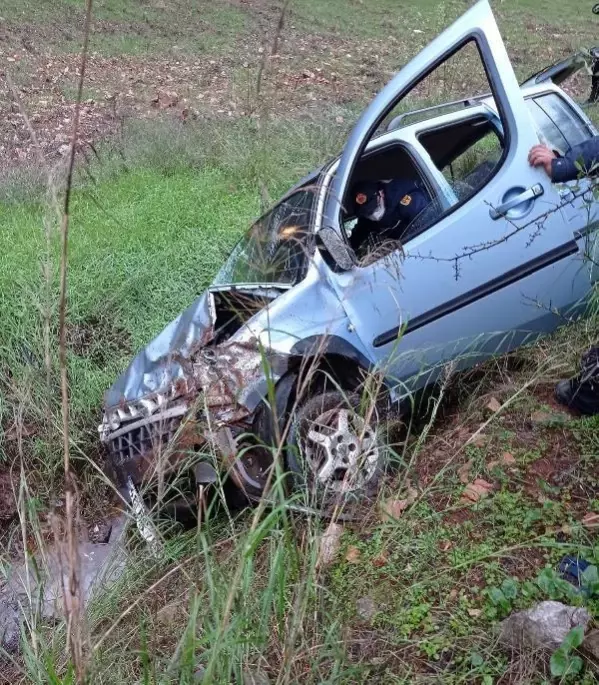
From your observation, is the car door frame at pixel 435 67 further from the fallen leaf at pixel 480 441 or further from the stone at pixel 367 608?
the stone at pixel 367 608

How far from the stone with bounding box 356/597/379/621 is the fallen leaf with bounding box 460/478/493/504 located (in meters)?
0.63

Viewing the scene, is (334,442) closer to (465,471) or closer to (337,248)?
(465,471)

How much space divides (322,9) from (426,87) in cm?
867

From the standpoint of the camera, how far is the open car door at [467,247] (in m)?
3.46

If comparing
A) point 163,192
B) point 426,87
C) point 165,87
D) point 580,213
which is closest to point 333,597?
point 580,213

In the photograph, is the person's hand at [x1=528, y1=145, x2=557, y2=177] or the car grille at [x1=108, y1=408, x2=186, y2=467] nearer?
the car grille at [x1=108, y1=408, x2=186, y2=467]

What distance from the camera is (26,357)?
4.45 m

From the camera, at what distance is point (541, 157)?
351 cm

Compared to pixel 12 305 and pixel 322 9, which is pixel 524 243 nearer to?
pixel 12 305

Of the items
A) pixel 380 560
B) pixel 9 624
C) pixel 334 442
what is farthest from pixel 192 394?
pixel 9 624

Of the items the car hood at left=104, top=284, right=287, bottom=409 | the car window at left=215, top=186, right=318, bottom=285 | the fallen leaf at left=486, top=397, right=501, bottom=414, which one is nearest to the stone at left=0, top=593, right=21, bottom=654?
the car hood at left=104, top=284, right=287, bottom=409

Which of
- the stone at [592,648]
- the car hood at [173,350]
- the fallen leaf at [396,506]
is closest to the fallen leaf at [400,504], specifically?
the fallen leaf at [396,506]

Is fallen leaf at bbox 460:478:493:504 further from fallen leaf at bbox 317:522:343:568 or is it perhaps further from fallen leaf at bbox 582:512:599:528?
fallen leaf at bbox 317:522:343:568

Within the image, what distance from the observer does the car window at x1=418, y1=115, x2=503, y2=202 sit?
3883 mm
